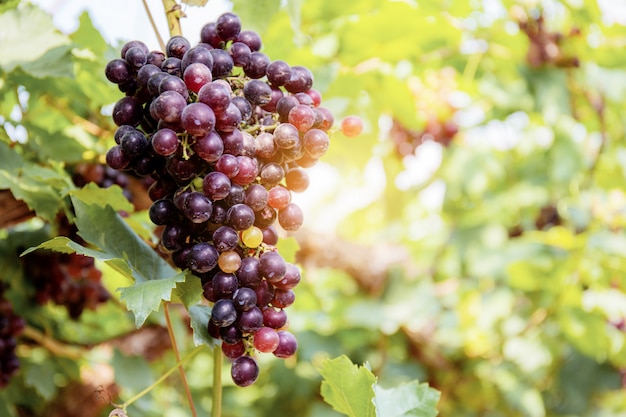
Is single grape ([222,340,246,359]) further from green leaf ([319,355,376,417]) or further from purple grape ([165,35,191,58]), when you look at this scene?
purple grape ([165,35,191,58])

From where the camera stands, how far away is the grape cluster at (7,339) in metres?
1.06

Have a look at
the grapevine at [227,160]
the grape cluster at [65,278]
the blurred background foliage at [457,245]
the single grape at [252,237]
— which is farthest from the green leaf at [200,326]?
the blurred background foliage at [457,245]

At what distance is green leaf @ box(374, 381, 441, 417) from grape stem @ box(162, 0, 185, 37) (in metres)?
0.53

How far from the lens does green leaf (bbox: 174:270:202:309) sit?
2.27 ft

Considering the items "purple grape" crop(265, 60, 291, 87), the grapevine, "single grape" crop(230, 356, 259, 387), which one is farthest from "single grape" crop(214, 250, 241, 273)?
"purple grape" crop(265, 60, 291, 87)

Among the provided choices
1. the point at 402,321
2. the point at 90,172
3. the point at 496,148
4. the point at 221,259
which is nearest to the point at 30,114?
the point at 90,172

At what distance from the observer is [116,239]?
2.55ft

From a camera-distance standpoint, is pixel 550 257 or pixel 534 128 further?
pixel 534 128

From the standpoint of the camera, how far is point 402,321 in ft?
6.03

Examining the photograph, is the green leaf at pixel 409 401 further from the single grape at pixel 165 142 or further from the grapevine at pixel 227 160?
the single grape at pixel 165 142

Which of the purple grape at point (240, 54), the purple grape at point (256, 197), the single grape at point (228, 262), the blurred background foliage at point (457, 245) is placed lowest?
the blurred background foliage at point (457, 245)

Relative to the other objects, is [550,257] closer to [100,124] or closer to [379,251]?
[379,251]

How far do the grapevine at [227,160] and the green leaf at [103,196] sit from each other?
0.12m

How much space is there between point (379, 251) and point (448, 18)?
2.69 ft
